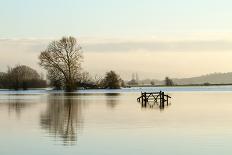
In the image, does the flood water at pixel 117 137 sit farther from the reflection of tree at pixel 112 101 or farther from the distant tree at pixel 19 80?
the distant tree at pixel 19 80

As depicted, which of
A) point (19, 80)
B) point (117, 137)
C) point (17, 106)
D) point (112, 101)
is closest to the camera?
point (117, 137)

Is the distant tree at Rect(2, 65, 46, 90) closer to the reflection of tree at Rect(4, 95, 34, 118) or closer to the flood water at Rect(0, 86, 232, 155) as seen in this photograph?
the reflection of tree at Rect(4, 95, 34, 118)

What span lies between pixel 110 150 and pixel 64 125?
30.2ft

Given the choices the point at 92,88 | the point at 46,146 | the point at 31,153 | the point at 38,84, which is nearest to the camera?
the point at 31,153

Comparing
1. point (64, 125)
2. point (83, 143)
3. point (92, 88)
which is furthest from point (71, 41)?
point (83, 143)

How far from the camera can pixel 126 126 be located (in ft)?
81.9

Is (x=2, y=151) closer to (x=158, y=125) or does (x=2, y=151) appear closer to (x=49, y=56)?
(x=158, y=125)

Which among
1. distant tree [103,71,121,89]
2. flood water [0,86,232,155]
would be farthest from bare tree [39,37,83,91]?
flood water [0,86,232,155]

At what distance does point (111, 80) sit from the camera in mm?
113562

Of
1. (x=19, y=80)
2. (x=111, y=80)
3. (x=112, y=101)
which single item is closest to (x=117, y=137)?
(x=112, y=101)

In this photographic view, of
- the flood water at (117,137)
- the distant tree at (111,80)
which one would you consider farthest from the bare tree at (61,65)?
the flood water at (117,137)

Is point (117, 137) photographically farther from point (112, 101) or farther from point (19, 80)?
point (19, 80)

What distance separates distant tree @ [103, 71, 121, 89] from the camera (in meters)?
112

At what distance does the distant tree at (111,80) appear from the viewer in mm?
112375
